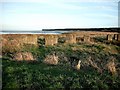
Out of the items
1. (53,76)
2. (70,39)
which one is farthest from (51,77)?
(70,39)

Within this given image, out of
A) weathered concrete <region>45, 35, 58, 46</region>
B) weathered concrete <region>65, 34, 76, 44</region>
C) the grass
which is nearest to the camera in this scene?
the grass

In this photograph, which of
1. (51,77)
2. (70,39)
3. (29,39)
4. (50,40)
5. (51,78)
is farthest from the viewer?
(70,39)

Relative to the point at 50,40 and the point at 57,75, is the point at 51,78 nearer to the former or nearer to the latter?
the point at 57,75

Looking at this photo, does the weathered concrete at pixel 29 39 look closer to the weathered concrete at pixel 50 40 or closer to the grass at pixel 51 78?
the weathered concrete at pixel 50 40

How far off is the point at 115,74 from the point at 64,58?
98.2 inches

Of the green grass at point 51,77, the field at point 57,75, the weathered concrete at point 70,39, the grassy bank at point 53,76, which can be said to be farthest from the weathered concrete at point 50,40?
the green grass at point 51,77

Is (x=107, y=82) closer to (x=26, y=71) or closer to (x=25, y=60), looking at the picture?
(x=26, y=71)

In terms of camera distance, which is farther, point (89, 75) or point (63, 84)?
point (89, 75)

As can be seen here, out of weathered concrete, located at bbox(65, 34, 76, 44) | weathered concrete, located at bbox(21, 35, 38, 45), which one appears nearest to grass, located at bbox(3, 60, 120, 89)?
weathered concrete, located at bbox(21, 35, 38, 45)

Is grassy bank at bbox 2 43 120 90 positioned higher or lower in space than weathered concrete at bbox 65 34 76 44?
lower

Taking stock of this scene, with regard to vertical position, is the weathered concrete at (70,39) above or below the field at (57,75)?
above

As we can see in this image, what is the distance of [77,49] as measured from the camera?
40.1ft

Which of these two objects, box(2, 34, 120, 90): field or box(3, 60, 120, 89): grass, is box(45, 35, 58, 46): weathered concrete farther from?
box(3, 60, 120, 89): grass

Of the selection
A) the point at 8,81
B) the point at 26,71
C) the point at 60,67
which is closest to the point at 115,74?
the point at 60,67
